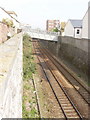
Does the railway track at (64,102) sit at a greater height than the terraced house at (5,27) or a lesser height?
lesser

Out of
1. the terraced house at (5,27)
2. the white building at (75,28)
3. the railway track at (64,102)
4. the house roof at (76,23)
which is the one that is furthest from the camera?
the house roof at (76,23)

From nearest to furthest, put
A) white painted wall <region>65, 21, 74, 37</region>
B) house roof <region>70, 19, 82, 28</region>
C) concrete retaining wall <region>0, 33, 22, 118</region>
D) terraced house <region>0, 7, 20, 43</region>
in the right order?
1. concrete retaining wall <region>0, 33, 22, 118</region>
2. terraced house <region>0, 7, 20, 43</region>
3. house roof <region>70, 19, 82, 28</region>
4. white painted wall <region>65, 21, 74, 37</region>

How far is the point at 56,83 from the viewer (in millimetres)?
16641

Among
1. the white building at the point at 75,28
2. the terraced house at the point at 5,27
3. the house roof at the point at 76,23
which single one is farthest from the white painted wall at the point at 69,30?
the terraced house at the point at 5,27

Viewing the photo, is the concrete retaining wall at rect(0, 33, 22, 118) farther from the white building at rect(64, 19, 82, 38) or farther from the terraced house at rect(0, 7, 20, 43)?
the white building at rect(64, 19, 82, 38)

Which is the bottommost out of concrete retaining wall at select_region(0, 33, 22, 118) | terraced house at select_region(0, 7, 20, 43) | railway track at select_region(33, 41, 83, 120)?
railway track at select_region(33, 41, 83, 120)

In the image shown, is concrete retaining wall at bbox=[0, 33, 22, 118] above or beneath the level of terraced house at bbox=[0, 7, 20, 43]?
beneath

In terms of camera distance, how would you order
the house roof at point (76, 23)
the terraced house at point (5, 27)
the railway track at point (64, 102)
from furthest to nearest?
the house roof at point (76, 23)
the terraced house at point (5, 27)
the railway track at point (64, 102)

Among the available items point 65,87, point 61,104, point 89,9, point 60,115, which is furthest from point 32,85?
point 89,9

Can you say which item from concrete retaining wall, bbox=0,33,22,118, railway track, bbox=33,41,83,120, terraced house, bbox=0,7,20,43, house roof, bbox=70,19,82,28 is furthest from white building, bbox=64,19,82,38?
concrete retaining wall, bbox=0,33,22,118

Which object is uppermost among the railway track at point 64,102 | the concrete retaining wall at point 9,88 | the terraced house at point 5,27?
the terraced house at point 5,27

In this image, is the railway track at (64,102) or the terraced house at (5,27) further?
the terraced house at (5,27)

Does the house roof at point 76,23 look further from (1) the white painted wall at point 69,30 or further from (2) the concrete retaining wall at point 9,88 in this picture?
(2) the concrete retaining wall at point 9,88

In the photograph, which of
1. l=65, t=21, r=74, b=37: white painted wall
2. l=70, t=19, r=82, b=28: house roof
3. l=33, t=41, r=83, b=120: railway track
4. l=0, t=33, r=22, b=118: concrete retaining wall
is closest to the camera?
l=0, t=33, r=22, b=118: concrete retaining wall
